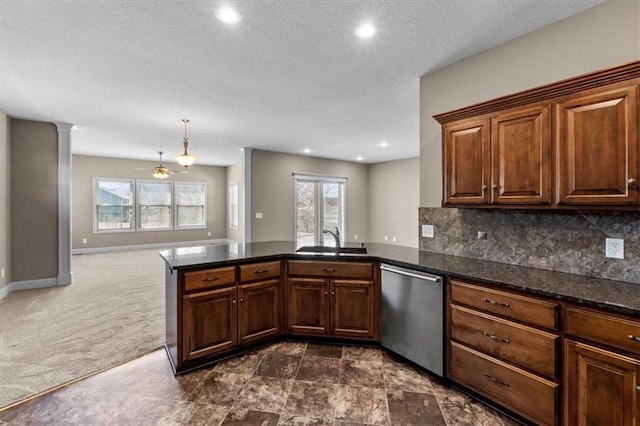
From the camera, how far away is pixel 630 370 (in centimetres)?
142

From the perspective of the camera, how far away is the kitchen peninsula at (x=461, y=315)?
5.08ft

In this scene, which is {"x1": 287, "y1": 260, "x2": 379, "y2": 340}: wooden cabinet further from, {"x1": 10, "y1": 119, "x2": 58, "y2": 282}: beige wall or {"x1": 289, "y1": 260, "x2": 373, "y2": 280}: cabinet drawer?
{"x1": 10, "y1": 119, "x2": 58, "y2": 282}: beige wall

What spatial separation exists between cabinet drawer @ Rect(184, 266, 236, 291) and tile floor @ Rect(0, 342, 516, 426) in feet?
2.29

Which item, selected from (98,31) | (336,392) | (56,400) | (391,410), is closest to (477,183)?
(391,410)

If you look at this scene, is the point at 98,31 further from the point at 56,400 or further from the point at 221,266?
the point at 56,400

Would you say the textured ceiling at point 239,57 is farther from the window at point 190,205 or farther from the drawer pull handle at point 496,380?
the window at point 190,205

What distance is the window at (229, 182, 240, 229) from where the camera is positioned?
10.2 metres

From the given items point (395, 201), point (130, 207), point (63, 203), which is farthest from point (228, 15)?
point (130, 207)

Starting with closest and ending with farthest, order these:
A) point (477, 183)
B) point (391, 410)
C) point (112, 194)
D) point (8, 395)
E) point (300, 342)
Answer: point (391, 410), point (8, 395), point (477, 183), point (300, 342), point (112, 194)

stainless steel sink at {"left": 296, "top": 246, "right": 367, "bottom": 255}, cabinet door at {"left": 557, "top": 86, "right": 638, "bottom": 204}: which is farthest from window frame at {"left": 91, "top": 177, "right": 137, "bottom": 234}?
cabinet door at {"left": 557, "top": 86, "right": 638, "bottom": 204}

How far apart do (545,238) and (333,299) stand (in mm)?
1793

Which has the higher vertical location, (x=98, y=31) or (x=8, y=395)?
(x=98, y=31)

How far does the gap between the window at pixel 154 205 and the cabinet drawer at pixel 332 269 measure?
26.7ft

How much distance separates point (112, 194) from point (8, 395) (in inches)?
311
